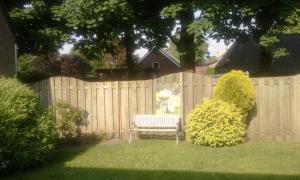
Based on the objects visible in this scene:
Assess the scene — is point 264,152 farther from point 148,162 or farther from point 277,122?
point 148,162

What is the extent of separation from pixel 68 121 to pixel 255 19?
1218cm

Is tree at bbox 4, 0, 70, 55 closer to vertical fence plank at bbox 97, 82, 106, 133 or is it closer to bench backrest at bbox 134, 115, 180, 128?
vertical fence plank at bbox 97, 82, 106, 133

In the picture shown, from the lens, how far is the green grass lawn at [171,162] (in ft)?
29.2

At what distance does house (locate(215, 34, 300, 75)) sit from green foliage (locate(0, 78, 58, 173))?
25.6 m

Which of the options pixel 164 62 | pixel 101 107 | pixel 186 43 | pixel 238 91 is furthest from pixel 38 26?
pixel 164 62

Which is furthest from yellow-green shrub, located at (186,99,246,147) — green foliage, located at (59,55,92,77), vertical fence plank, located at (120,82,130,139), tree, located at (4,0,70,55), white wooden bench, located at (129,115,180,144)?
green foliage, located at (59,55,92,77)

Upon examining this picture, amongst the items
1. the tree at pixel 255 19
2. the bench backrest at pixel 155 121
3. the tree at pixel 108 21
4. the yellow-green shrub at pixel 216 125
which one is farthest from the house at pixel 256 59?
the yellow-green shrub at pixel 216 125

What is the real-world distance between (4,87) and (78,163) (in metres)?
A: 2.43

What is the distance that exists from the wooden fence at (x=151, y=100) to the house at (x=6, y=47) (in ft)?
19.6

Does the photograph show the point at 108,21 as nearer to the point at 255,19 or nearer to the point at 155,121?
the point at 255,19

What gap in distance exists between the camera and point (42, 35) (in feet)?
80.0

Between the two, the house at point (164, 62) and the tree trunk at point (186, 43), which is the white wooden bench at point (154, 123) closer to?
Result: the tree trunk at point (186, 43)

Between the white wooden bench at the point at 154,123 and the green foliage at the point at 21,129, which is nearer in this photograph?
the green foliage at the point at 21,129

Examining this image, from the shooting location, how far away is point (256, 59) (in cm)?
3647
